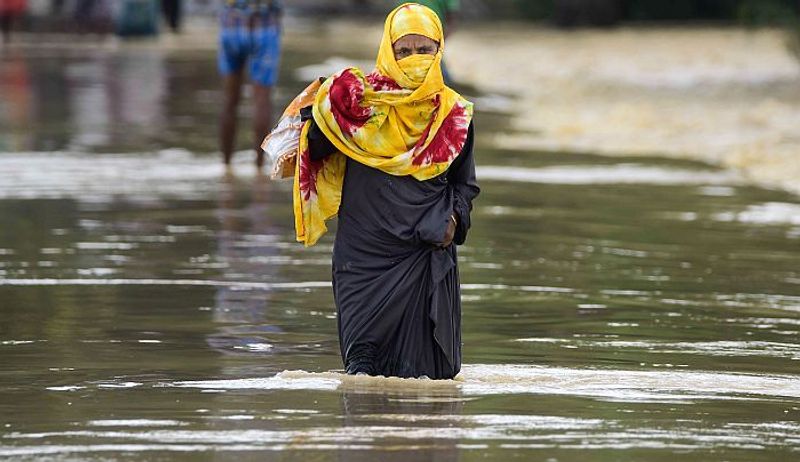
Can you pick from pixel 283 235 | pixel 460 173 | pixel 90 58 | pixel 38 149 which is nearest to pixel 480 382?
pixel 460 173

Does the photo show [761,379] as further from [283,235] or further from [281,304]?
[283,235]

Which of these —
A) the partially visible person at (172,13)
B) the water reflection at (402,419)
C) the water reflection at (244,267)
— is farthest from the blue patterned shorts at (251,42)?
the partially visible person at (172,13)

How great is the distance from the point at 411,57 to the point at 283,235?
4.74 m

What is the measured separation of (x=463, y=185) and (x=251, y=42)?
740 cm

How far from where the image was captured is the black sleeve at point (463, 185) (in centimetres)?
661

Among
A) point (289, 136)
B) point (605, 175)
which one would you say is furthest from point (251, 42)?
point (289, 136)

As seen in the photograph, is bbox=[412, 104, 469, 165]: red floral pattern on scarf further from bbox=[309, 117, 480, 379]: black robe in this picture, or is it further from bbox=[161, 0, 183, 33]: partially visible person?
bbox=[161, 0, 183, 33]: partially visible person

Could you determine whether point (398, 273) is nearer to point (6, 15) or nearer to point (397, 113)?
point (397, 113)

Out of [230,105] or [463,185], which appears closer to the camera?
[463,185]

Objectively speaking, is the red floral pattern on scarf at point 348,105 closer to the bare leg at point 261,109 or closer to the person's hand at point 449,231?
the person's hand at point 449,231

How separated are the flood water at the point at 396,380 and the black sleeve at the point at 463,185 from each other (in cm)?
56

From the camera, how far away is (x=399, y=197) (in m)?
6.59

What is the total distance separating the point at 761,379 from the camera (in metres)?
7.08

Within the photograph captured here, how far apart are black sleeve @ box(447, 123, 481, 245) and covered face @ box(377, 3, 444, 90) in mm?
268
